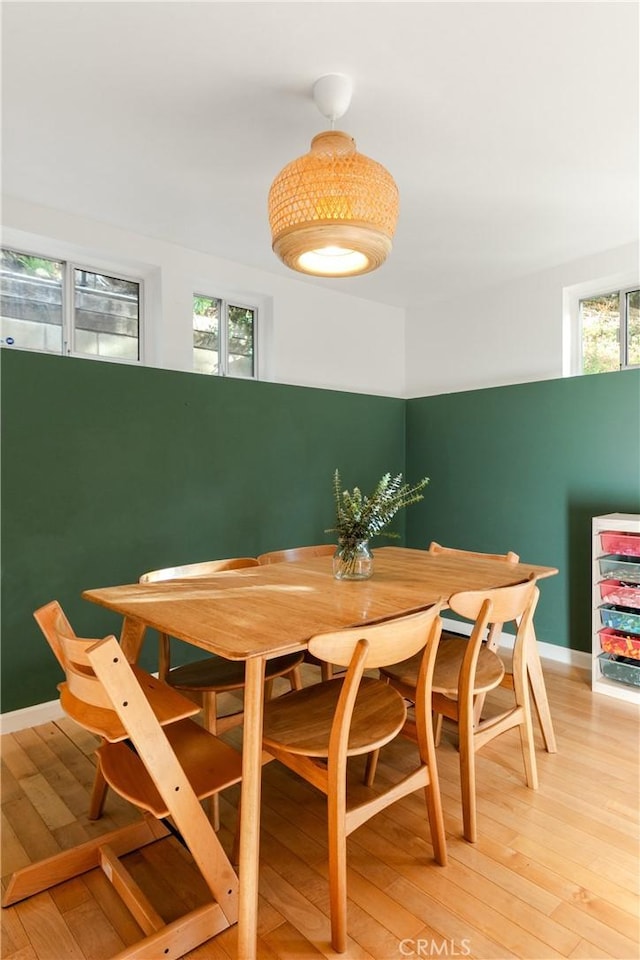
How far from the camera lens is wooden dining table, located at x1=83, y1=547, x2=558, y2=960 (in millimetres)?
1361

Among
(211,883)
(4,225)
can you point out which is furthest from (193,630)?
(4,225)

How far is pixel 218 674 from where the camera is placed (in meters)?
2.06

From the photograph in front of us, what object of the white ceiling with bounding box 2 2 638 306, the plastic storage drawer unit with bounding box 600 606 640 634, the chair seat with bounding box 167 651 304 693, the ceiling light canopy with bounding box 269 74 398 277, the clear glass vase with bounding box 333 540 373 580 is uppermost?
the white ceiling with bounding box 2 2 638 306

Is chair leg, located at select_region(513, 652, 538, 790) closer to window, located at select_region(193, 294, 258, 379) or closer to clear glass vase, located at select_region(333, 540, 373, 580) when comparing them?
clear glass vase, located at select_region(333, 540, 373, 580)

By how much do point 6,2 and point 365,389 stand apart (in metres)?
3.20

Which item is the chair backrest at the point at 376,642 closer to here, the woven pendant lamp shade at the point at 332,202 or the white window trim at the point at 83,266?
the woven pendant lamp shade at the point at 332,202

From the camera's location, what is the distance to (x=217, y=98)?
2.06 m

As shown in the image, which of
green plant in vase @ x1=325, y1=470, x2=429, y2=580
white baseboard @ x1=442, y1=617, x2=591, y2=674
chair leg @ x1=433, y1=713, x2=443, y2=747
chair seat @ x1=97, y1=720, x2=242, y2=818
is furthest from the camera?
white baseboard @ x1=442, y1=617, x2=591, y2=674

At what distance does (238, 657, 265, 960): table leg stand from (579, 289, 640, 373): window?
10.8 ft

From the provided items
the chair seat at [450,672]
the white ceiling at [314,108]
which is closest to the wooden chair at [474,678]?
the chair seat at [450,672]

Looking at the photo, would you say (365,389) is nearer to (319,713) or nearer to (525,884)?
(319,713)

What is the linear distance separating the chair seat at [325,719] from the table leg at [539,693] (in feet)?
2.48

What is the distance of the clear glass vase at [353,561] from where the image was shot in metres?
2.14

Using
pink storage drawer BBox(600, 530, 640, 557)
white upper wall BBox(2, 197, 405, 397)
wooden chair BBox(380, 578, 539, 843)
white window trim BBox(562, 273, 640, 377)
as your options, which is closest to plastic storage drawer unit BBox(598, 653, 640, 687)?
pink storage drawer BBox(600, 530, 640, 557)
